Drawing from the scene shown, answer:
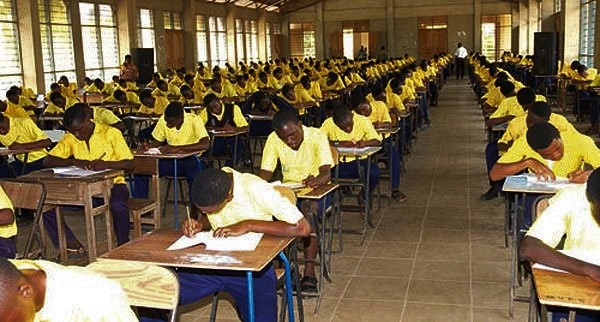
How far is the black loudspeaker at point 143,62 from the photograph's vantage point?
17516mm

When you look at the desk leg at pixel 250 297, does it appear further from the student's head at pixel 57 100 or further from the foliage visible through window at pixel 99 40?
the foliage visible through window at pixel 99 40

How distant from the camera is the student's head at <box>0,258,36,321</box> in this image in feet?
5.15

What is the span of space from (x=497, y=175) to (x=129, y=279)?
304 centimetres

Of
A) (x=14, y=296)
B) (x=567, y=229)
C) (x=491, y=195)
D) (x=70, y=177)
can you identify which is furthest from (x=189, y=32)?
(x=14, y=296)

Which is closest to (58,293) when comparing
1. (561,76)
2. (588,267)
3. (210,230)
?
(210,230)

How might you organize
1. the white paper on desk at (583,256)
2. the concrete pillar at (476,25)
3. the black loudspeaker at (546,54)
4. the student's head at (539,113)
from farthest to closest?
1. the concrete pillar at (476,25)
2. the black loudspeaker at (546,54)
3. the student's head at (539,113)
4. the white paper on desk at (583,256)

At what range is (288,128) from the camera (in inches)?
174

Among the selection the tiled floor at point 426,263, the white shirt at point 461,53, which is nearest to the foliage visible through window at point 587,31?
the tiled floor at point 426,263

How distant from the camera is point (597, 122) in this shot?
36.1 ft

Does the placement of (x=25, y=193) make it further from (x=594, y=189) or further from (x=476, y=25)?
(x=476, y=25)

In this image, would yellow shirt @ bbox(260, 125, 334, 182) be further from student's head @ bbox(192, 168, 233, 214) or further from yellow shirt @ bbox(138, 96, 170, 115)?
yellow shirt @ bbox(138, 96, 170, 115)

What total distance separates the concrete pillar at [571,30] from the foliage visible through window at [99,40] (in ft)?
39.4

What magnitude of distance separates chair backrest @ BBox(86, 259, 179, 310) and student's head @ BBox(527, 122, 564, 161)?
248cm

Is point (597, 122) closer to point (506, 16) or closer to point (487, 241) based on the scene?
point (487, 241)
